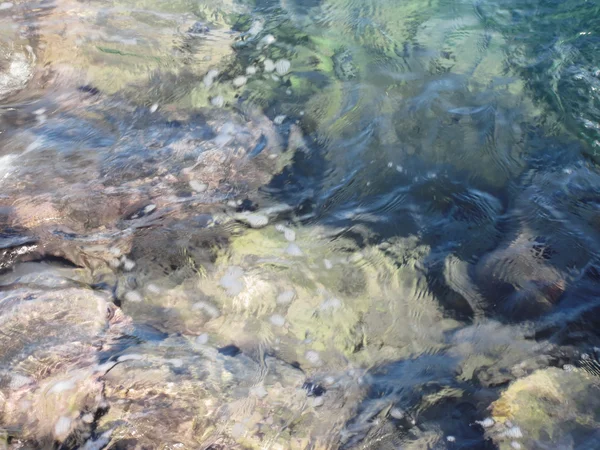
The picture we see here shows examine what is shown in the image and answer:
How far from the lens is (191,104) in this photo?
4617 mm

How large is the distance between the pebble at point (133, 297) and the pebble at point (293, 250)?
1.08 m

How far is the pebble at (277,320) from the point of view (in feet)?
10.1

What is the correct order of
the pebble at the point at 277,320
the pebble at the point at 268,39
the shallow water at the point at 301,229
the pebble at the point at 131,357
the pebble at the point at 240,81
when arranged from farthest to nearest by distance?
the pebble at the point at 268,39, the pebble at the point at 240,81, the pebble at the point at 277,320, the pebble at the point at 131,357, the shallow water at the point at 301,229

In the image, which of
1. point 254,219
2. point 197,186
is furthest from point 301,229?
point 197,186

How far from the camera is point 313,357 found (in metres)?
2.94

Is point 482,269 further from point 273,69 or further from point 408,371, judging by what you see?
point 273,69

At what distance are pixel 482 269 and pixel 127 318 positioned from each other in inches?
95.4

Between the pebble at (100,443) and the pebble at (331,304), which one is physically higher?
the pebble at (100,443)

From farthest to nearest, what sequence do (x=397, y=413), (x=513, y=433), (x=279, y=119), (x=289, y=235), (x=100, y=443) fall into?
(x=279, y=119)
(x=289, y=235)
(x=397, y=413)
(x=513, y=433)
(x=100, y=443)

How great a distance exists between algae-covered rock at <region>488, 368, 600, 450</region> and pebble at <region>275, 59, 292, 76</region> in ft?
12.0

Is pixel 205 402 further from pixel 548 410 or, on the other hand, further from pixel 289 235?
pixel 548 410

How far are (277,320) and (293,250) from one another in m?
0.60

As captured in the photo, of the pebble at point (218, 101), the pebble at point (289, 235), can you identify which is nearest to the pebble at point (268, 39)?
the pebble at point (218, 101)

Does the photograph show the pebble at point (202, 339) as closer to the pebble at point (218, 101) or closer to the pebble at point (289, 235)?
the pebble at point (289, 235)
